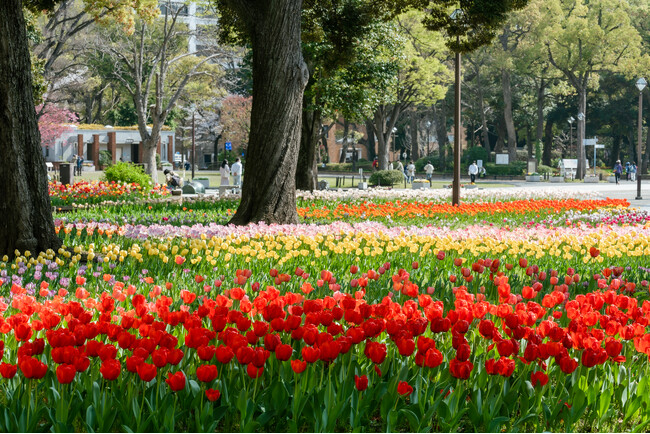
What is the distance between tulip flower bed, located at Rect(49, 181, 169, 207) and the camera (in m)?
18.2

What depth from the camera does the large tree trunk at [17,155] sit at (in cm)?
798

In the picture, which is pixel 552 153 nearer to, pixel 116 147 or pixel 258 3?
pixel 116 147

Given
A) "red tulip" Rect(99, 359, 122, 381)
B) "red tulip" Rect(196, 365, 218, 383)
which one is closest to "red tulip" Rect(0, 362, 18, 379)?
"red tulip" Rect(99, 359, 122, 381)

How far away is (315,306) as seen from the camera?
3754 millimetres

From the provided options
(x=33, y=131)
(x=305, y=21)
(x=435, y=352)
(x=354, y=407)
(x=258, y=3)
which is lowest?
(x=354, y=407)

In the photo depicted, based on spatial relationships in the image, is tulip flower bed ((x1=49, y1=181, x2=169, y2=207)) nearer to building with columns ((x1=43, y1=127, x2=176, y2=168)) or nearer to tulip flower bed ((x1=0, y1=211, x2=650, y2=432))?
tulip flower bed ((x1=0, y1=211, x2=650, y2=432))

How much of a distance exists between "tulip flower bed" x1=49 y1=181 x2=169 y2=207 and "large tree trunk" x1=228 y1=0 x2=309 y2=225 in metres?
7.29

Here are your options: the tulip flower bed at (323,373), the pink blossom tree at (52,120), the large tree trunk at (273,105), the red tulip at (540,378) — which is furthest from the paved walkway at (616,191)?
the pink blossom tree at (52,120)

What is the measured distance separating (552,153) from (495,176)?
64.8ft

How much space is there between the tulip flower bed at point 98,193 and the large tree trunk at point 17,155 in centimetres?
960

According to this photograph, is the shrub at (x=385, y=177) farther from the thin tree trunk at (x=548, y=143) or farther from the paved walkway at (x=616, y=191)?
the thin tree trunk at (x=548, y=143)

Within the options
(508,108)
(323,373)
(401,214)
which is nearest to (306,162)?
(401,214)

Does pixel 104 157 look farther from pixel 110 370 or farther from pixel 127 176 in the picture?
pixel 110 370

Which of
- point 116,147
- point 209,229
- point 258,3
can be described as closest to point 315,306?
point 209,229
